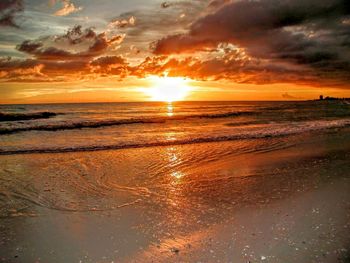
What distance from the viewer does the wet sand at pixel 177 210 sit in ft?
16.6

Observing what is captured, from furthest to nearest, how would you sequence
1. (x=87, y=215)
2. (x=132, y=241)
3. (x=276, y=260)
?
1. (x=87, y=215)
2. (x=132, y=241)
3. (x=276, y=260)

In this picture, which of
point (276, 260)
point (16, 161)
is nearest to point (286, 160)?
point (276, 260)

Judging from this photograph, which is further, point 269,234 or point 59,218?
Result: point 59,218

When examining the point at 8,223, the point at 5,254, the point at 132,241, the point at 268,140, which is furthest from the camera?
the point at 268,140

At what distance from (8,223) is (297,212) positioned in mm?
6102

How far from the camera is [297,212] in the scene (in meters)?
6.67

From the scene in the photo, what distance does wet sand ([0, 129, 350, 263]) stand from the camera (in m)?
5.06

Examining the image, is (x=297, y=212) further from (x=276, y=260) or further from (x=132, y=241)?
(x=132, y=241)

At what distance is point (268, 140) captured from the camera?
1925 centimetres

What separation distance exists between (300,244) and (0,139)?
2009 cm

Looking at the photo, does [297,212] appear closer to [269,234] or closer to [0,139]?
[269,234]

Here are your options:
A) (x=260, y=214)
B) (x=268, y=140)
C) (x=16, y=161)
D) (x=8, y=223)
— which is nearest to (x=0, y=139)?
(x=16, y=161)

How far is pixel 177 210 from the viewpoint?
7020 mm

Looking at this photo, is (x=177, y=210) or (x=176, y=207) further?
(x=176, y=207)
